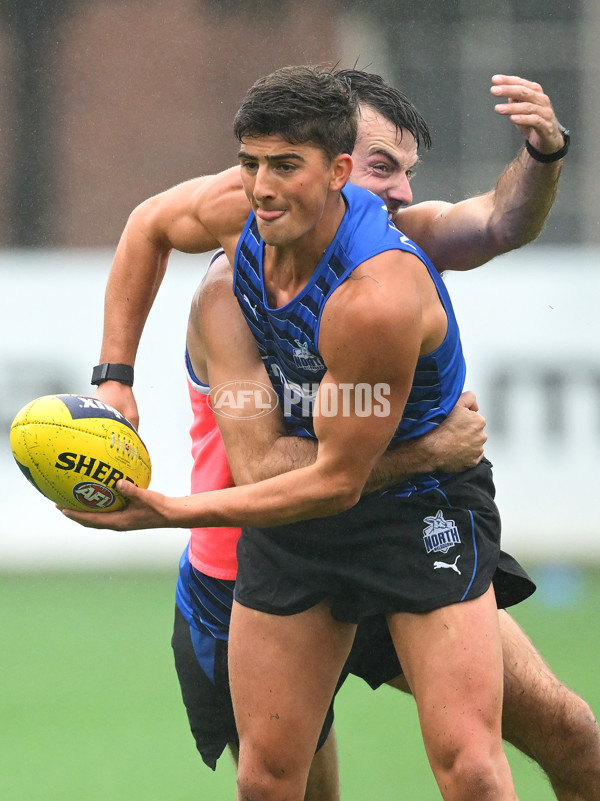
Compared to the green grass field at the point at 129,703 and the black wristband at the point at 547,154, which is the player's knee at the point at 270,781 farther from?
the black wristband at the point at 547,154

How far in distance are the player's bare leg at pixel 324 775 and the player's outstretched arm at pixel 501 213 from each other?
1.54 metres

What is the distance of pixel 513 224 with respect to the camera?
3609 mm

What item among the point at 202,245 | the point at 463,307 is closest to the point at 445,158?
the point at 463,307

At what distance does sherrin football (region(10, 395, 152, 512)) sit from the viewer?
296 cm

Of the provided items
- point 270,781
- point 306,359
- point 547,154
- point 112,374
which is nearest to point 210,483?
point 112,374

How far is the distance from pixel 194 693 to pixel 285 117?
5.99ft

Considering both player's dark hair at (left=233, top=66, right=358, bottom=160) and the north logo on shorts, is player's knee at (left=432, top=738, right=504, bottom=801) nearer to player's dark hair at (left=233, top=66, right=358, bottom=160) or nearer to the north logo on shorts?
the north logo on shorts

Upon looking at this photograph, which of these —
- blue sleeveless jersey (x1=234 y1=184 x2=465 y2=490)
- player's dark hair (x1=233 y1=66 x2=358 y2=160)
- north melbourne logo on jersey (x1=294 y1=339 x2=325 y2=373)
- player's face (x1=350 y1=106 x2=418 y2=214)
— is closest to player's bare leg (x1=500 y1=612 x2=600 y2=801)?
blue sleeveless jersey (x1=234 y1=184 x2=465 y2=490)

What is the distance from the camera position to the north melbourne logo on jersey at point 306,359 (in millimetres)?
3051

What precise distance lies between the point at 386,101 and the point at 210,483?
4.11ft

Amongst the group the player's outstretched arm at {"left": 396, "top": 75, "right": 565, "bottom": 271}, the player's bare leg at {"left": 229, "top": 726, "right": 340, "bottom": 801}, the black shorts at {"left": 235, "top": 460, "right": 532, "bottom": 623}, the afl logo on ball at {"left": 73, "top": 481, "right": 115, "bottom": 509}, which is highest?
the player's outstretched arm at {"left": 396, "top": 75, "right": 565, "bottom": 271}

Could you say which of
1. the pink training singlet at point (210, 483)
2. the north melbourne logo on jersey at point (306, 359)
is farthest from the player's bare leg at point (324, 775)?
the north melbourne logo on jersey at point (306, 359)

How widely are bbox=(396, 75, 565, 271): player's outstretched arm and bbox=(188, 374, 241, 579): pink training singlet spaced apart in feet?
2.74

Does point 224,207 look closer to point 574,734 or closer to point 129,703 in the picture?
point 574,734
